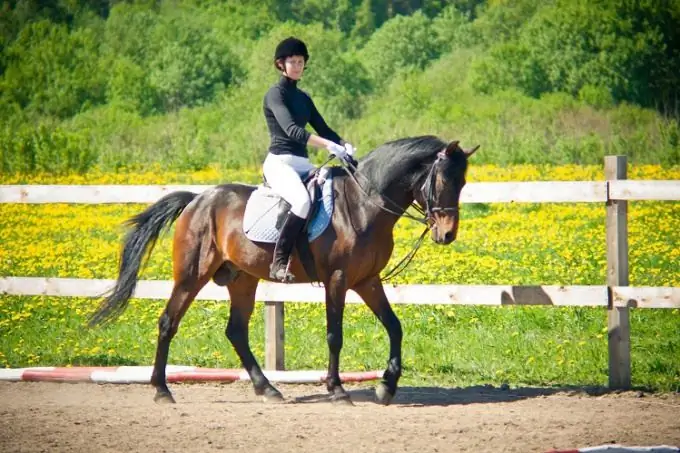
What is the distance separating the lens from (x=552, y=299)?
8.84m

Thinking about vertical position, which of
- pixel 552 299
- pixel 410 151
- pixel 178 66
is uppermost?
pixel 178 66

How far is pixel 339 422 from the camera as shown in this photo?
297 inches

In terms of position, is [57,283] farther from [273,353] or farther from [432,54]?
[432,54]

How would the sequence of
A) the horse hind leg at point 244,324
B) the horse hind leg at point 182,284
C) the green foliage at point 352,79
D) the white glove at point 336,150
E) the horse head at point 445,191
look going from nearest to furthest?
the horse head at point 445,191, the white glove at point 336,150, the horse hind leg at point 182,284, the horse hind leg at point 244,324, the green foliage at point 352,79

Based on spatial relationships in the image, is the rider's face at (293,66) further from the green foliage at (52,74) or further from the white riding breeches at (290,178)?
the green foliage at (52,74)

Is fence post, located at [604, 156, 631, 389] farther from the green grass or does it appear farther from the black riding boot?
the black riding boot

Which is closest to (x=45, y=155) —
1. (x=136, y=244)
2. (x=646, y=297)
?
(x=136, y=244)

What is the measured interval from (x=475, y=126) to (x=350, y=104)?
1102 centimetres

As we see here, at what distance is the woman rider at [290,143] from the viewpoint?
8477 mm

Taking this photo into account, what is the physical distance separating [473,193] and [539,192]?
1.94ft

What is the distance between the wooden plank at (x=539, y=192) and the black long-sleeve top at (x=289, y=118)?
134cm

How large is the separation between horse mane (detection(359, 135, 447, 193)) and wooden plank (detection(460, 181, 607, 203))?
80 centimetres

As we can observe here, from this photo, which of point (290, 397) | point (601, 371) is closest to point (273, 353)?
point (290, 397)

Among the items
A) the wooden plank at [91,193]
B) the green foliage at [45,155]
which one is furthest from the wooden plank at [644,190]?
the green foliage at [45,155]
